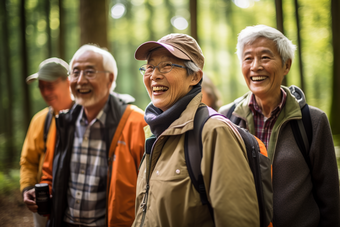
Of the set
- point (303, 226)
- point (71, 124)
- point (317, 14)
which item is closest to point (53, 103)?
point (71, 124)

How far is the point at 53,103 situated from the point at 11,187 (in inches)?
213

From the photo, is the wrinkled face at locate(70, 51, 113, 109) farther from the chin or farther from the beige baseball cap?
the beige baseball cap

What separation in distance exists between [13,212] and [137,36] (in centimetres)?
2230

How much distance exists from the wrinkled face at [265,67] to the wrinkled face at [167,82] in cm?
85

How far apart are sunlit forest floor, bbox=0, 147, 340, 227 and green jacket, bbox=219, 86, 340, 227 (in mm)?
5331

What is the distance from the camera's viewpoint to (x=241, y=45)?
254 centimetres

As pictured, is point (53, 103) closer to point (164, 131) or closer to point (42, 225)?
point (42, 225)

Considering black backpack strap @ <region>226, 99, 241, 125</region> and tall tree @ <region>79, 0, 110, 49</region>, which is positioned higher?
tall tree @ <region>79, 0, 110, 49</region>

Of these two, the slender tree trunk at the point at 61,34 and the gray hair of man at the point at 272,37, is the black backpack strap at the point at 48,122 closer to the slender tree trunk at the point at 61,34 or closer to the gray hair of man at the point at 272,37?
the gray hair of man at the point at 272,37

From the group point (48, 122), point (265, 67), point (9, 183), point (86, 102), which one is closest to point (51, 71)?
point (48, 122)

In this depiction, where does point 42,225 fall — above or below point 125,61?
below

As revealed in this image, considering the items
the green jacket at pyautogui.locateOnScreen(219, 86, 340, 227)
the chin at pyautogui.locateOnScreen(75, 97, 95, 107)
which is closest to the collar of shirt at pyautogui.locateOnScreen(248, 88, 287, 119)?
the green jacket at pyautogui.locateOnScreen(219, 86, 340, 227)

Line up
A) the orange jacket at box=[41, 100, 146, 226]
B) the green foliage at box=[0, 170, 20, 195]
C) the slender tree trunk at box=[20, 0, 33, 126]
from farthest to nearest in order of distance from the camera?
the slender tree trunk at box=[20, 0, 33, 126] < the green foliage at box=[0, 170, 20, 195] < the orange jacket at box=[41, 100, 146, 226]

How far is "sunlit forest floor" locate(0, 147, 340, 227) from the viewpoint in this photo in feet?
17.4
